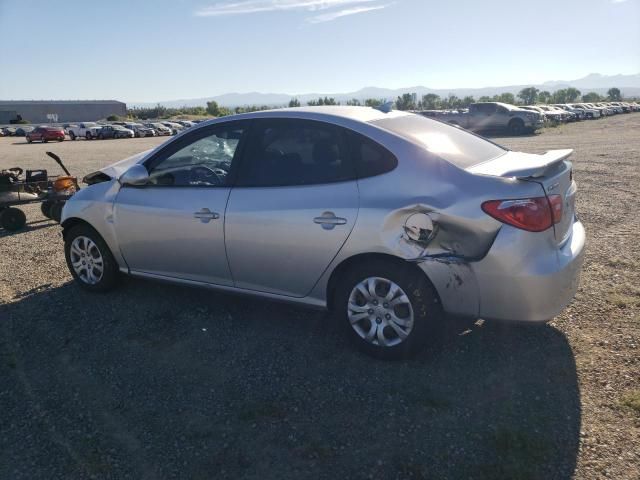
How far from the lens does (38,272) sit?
577 cm

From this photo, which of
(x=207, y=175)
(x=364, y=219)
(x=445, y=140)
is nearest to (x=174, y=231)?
(x=207, y=175)

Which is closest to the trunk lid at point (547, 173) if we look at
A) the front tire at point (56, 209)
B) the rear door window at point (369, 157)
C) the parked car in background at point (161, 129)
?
the rear door window at point (369, 157)

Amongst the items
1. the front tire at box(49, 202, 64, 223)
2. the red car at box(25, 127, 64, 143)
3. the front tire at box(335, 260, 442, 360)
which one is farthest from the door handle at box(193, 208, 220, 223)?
the red car at box(25, 127, 64, 143)

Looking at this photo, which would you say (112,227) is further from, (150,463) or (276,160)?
(150,463)

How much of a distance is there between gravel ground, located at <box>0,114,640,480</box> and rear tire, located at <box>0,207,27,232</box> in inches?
139

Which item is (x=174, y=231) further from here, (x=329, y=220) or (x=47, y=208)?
(x=47, y=208)

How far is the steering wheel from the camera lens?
4.11 metres

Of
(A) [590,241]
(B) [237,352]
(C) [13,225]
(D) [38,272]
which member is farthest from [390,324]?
(C) [13,225]

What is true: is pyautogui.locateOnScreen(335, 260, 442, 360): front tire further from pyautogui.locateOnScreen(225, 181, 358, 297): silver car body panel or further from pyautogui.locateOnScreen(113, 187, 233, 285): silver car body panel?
pyautogui.locateOnScreen(113, 187, 233, 285): silver car body panel

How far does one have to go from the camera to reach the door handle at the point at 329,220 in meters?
3.46

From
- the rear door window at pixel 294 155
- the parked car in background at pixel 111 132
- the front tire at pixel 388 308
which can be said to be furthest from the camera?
the parked car in background at pixel 111 132

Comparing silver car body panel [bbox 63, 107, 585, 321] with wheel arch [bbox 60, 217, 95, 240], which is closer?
silver car body panel [bbox 63, 107, 585, 321]

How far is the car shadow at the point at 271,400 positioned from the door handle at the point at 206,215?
0.90m

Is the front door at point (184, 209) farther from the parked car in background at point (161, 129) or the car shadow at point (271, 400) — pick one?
the parked car in background at point (161, 129)
